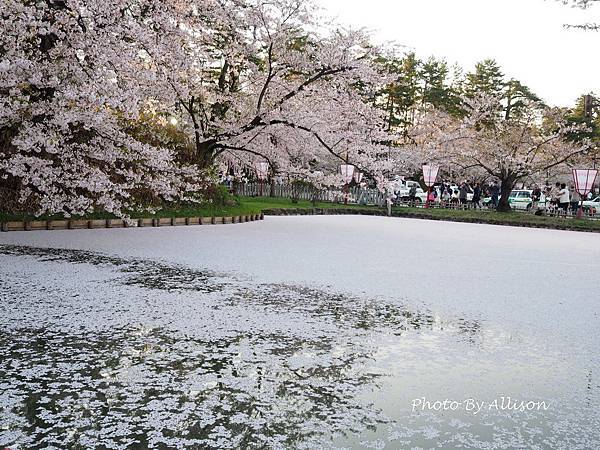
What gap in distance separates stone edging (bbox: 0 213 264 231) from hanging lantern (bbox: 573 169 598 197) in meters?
11.8

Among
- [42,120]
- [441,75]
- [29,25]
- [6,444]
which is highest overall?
[441,75]

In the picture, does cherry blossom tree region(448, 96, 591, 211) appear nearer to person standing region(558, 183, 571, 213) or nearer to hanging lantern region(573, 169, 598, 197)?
person standing region(558, 183, 571, 213)

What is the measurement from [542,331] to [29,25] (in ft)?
28.9

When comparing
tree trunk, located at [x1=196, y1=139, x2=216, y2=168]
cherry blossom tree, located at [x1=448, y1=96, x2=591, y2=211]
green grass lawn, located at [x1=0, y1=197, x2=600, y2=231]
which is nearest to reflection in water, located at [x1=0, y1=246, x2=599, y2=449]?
green grass lawn, located at [x1=0, y1=197, x2=600, y2=231]

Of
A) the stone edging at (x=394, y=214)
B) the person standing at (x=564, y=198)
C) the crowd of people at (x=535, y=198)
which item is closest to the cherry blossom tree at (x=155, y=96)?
the stone edging at (x=394, y=214)

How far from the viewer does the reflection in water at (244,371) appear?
117 inches

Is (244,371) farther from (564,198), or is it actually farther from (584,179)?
(564,198)

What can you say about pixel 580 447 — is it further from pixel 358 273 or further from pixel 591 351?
pixel 358 273

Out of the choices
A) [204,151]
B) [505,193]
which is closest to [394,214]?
[505,193]

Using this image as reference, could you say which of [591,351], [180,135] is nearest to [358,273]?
[591,351]

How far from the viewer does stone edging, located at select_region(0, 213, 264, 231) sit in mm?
12047

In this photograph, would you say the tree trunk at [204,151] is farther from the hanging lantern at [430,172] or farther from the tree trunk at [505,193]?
the tree trunk at [505,193]

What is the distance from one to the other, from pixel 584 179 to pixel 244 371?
20.4m

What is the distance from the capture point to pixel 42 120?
11.2 meters
